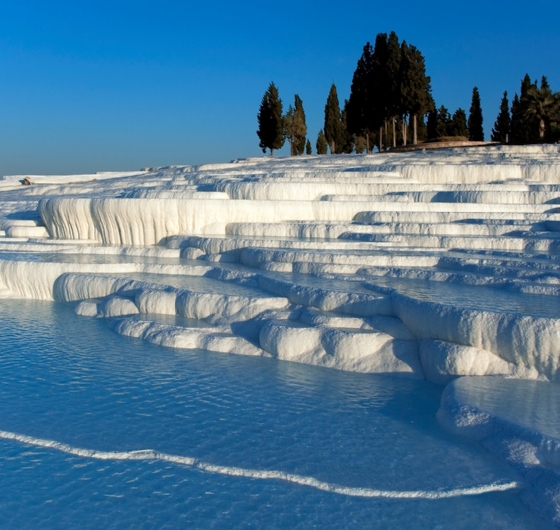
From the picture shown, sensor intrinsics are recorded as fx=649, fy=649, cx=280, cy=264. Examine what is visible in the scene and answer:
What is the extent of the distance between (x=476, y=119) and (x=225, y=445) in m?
36.7

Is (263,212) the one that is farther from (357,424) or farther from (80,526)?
(80,526)

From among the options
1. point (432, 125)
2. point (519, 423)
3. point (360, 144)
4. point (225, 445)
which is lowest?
point (225, 445)

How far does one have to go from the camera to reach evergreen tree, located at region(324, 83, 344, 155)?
3684cm

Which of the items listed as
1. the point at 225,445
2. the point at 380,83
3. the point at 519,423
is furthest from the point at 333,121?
the point at 225,445

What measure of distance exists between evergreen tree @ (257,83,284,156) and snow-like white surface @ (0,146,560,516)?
18.4 meters

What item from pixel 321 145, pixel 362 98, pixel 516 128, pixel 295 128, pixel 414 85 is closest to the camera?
pixel 414 85

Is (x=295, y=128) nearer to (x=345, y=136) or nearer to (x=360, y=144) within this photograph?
(x=345, y=136)

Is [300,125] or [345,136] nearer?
[300,125]

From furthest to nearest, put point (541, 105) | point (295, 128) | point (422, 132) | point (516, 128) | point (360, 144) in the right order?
point (360, 144), point (422, 132), point (295, 128), point (516, 128), point (541, 105)

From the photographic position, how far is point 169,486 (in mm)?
3348

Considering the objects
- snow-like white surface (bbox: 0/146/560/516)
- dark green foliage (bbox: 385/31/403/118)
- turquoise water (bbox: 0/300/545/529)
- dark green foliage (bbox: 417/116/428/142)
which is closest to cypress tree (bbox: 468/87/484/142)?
dark green foliage (bbox: 417/116/428/142)

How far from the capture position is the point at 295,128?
115 feet

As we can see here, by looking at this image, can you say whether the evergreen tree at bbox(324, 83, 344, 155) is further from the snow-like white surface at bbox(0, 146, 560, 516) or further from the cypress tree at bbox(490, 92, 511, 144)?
the snow-like white surface at bbox(0, 146, 560, 516)

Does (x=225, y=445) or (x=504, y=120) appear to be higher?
(x=504, y=120)
